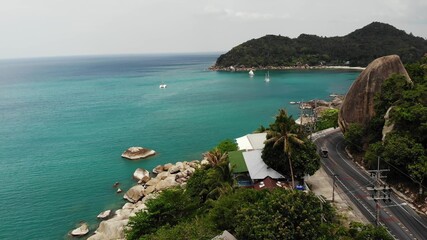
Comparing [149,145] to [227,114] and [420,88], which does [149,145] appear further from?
[420,88]

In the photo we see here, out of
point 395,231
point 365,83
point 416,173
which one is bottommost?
point 395,231

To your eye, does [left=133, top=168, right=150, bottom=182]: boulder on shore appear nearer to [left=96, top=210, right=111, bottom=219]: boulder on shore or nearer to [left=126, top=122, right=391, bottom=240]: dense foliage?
[left=96, top=210, right=111, bottom=219]: boulder on shore

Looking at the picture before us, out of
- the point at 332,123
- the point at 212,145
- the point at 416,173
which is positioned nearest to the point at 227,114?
the point at 212,145

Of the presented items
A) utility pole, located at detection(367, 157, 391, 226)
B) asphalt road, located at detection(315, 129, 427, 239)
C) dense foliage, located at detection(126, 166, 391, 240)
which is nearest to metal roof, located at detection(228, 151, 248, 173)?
dense foliage, located at detection(126, 166, 391, 240)

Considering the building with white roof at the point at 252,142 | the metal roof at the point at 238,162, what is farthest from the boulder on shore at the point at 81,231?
the building with white roof at the point at 252,142

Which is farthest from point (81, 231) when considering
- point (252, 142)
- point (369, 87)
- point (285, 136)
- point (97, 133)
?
point (97, 133)

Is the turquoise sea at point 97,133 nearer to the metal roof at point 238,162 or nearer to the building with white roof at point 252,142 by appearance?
the building with white roof at point 252,142
